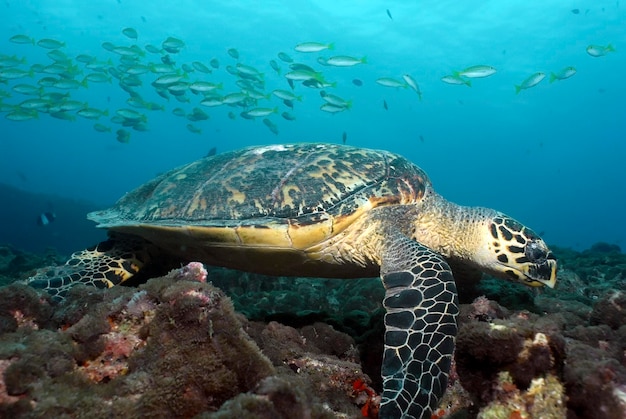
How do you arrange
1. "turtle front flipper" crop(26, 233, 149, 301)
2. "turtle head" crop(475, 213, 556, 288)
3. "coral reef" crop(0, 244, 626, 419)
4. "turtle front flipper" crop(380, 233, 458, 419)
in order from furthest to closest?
"turtle front flipper" crop(26, 233, 149, 301)
"turtle head" crop(475, 213, 556, 288)
"turtle front flipper" crop(380, 233, 458, 419)
"coral reef" crop(0, 244, 626, 419)

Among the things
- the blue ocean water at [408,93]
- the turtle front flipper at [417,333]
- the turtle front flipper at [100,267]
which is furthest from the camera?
the blue ocean water at [408,93]

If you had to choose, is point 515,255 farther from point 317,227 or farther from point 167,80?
point 167,80

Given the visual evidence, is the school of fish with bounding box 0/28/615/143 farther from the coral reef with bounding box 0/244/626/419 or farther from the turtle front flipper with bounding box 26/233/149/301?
the coral reef with bounding box 0/244/626/419

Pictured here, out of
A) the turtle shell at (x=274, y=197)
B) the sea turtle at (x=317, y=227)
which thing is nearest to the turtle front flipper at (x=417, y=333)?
the sea turtle at (x=317, y=227)

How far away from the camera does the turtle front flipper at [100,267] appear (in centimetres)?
348

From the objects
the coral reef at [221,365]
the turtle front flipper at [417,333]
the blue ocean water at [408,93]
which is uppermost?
the coral reef at [221,365]

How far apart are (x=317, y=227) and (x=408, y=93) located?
254ft

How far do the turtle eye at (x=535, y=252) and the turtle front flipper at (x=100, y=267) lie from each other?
3911 mm

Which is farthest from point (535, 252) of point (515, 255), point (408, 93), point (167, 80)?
point (408, 93)

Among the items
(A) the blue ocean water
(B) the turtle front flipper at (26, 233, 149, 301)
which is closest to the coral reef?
(B) the turtle front flipper at (26, 233, 149, 301)

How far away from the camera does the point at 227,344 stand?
1.60m

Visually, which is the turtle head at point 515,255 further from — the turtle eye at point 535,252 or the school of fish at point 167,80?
the school of fish at point 167,80

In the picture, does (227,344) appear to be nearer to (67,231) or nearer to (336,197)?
(336,197)

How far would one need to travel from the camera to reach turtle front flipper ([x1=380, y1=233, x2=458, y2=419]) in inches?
75.0
